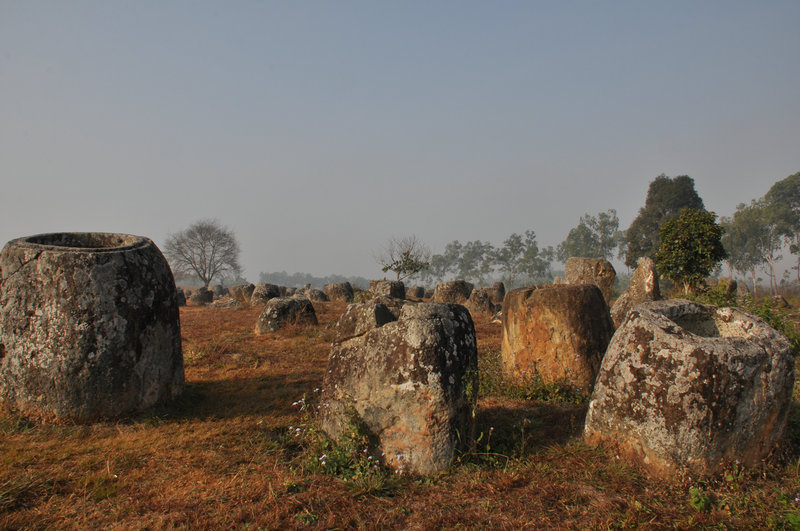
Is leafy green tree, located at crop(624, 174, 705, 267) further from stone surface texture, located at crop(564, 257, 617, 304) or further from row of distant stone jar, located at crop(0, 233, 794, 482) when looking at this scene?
row of distant stone jar, located at crop(0, 233, 794, 482)

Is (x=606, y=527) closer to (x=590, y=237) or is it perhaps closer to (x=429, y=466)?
(x=429, y=466)

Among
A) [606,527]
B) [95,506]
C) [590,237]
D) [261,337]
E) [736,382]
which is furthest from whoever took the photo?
[590,237]

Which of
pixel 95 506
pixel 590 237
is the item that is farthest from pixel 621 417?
pixel 590 237

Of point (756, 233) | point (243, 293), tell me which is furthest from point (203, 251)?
point (756, 233)

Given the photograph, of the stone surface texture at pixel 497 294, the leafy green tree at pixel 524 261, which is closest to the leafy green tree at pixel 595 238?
the leafy green tree at pixel 524 261

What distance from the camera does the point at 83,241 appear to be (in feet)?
21.3

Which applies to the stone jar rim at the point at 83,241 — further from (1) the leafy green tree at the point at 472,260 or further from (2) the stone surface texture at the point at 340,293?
(1) the leafy green tree at the point at 472,260

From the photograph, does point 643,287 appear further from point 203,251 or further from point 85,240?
point 203,251

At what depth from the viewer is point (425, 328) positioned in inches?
168

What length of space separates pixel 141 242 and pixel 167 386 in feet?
5.99

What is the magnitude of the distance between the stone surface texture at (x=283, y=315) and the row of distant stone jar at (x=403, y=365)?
685 centimetres

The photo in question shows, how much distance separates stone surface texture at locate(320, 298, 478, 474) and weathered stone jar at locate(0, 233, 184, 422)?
2.43 meters

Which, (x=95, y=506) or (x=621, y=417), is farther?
(x=621, y=417)

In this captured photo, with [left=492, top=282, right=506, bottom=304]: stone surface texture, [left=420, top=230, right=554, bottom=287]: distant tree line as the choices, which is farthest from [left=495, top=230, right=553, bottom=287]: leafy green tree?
[left=492, top=282, right=506, bottom=304]: stone surface texture
